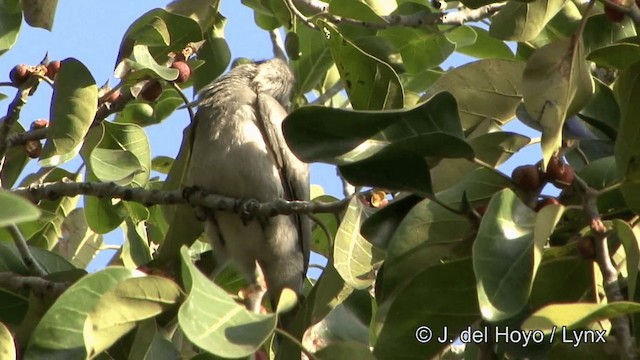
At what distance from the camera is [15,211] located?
2.18 metres

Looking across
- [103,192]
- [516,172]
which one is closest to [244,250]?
[103,192]

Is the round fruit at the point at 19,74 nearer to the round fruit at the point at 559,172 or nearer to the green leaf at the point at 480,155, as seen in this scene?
the green leaf at the point at 480,155

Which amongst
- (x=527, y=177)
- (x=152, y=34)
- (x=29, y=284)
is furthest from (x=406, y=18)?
(x=29, y=284)

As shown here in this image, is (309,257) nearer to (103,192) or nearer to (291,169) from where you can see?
(291,169)

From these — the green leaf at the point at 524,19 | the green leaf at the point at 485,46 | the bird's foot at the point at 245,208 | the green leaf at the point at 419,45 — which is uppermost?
the green leaf at the point at 524,19

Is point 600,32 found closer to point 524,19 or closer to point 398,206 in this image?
point 524,19

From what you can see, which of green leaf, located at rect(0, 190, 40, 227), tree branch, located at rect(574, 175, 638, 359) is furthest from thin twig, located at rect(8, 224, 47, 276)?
tree branch, located at rect(574, 175, 638, 359)

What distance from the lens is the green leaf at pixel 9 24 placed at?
446 centimetres

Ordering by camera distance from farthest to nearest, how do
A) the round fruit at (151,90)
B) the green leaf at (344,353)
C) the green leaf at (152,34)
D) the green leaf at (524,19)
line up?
the round fruit at (151,90) → the green leaf at (152,34) → the green leaf at (524,19) → the green leaf at (344,353)

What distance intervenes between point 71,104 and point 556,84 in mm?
1909

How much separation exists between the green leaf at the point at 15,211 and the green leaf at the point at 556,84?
1.40 metres

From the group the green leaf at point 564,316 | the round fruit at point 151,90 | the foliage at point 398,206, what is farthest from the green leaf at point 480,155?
the round fruit at point 151,90

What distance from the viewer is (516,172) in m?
3.23

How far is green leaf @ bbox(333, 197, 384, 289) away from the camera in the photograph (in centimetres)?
338
